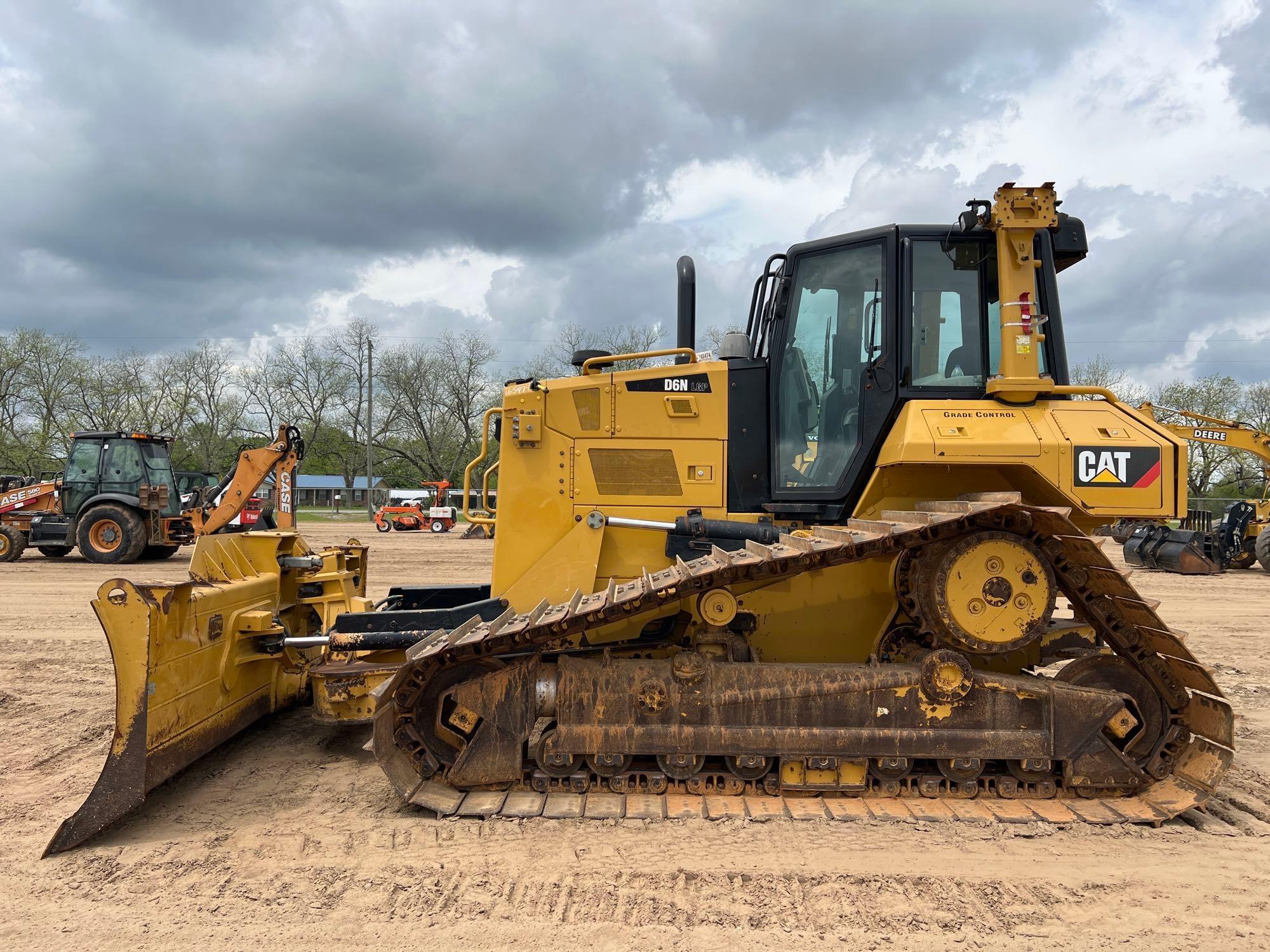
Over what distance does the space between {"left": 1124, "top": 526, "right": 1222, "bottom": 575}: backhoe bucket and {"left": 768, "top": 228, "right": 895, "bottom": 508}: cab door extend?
14.8 meters

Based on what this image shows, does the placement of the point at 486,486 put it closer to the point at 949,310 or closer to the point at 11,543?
the point at 949,310

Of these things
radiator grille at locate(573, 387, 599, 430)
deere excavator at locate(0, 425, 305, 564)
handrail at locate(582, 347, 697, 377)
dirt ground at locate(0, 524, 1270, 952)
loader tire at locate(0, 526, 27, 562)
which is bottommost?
dirt ground at locate(0, 524, 1270, 952)

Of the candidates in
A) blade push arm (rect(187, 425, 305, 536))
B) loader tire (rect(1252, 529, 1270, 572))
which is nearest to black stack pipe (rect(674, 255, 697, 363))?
blade push arm (rect(187, 425, 305, 536))

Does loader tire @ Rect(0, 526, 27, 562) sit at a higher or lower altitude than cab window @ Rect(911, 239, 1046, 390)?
lower

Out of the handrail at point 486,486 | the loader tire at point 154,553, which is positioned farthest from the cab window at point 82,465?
the handrail at point 486,486

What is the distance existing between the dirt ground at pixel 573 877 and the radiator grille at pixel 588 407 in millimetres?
2284

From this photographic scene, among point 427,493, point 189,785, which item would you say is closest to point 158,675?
point 189,785

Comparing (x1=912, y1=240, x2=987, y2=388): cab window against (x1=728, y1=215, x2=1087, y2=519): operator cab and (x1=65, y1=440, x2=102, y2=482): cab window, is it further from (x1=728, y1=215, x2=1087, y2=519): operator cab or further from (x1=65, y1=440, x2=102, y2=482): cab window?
(x1=65, y1=440, x2=102, y2=482): cab window

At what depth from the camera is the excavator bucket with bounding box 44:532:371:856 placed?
3.77 metres

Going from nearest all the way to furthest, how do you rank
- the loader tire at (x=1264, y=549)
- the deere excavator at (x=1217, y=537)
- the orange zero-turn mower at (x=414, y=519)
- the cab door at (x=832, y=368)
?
the cab door at (x=832, y=368) → the deere excavator at (x=1217, y=537) → the loader tire at (x=1264, y=549) → the orange zero-turn mower at (x=414, y=519)

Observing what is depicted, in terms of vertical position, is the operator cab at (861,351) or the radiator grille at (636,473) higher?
the operator cab at (861,351)

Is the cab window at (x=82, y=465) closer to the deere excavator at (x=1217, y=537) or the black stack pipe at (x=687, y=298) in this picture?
the black stack pipe at (x=687, y=298)

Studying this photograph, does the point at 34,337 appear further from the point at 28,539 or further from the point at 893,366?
the point at 893,366

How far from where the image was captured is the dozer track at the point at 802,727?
3.99 metres
